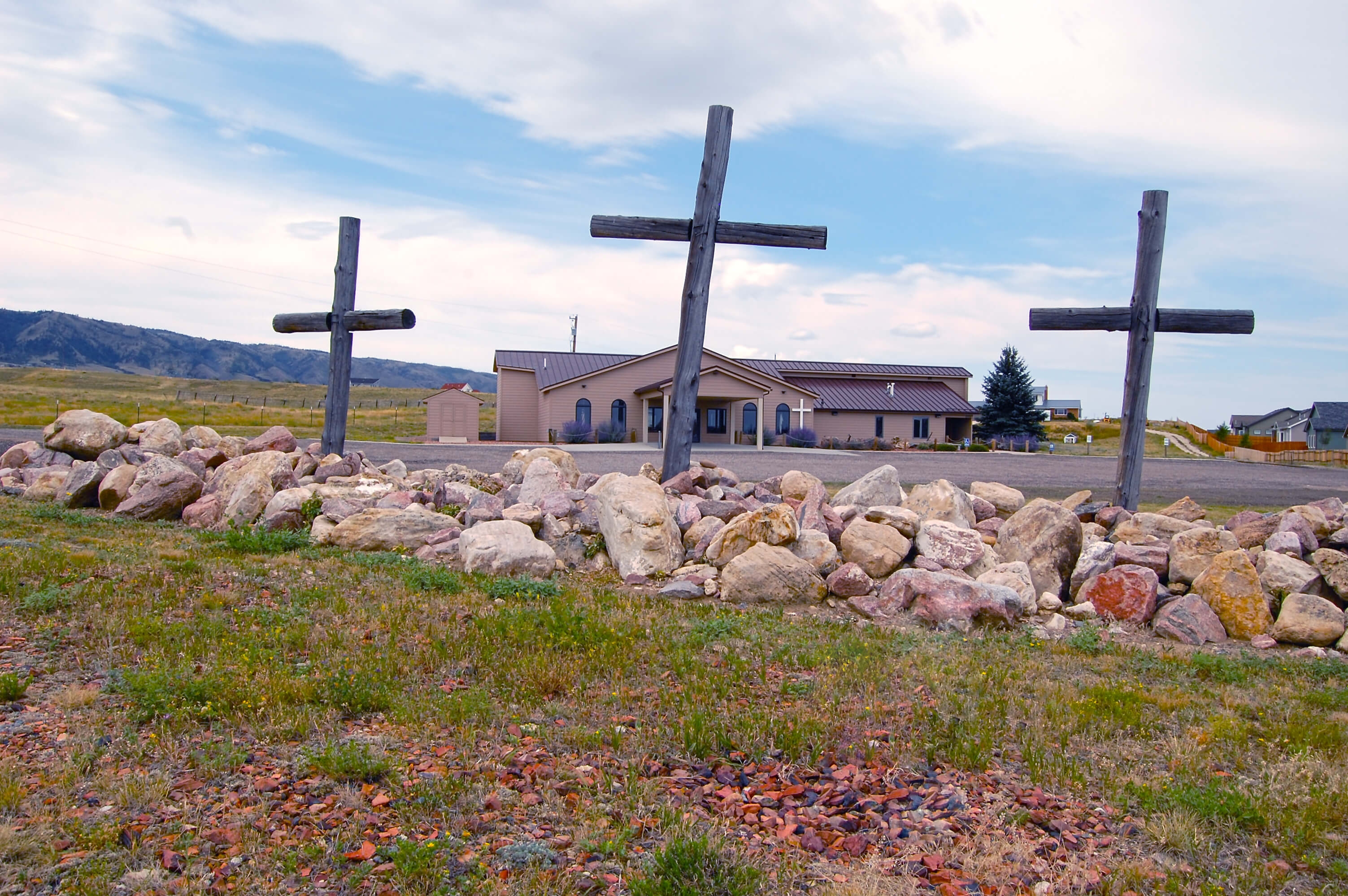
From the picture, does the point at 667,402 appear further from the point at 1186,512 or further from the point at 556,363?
Answer: the point at 1186,512

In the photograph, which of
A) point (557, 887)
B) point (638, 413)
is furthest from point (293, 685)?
point (638, 413)

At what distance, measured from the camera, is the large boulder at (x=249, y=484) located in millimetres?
10266

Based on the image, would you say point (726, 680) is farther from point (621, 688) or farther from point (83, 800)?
point (83, 800)

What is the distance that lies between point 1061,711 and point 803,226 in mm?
7356

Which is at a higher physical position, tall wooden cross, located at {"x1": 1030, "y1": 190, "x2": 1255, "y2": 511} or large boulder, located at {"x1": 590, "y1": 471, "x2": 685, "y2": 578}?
tall wooden cross, located at {"x1": 1030, "y1": 190, "x2": 1255, "y2": 511}

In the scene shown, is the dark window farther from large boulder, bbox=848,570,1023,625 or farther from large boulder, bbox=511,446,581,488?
large boulder, bbox=848,570,1023,625

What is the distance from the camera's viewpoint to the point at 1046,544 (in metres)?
8.23

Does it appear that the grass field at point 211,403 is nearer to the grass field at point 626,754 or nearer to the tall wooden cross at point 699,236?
the tall wooden cross at point 699,236

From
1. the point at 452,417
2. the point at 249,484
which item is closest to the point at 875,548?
the point at 249,484

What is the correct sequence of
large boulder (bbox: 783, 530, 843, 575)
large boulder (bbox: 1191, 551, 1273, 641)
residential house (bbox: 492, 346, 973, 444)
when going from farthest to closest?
residential house (bbox: 492, 346, 973, 444), large boulder (bbox: 783, 530, 843, 575), large boulder (bbox: 1191, 551, 1273, 641)

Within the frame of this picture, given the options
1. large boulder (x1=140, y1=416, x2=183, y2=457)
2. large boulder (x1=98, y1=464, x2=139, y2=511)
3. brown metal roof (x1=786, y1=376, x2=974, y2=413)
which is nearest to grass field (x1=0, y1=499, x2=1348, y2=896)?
large boulder (x1=98, y1=464, x2=139, y2=511)

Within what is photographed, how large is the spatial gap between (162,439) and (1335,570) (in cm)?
1490

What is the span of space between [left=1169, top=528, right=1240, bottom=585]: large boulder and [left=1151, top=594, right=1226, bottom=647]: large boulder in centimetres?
65

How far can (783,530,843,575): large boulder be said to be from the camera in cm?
807
